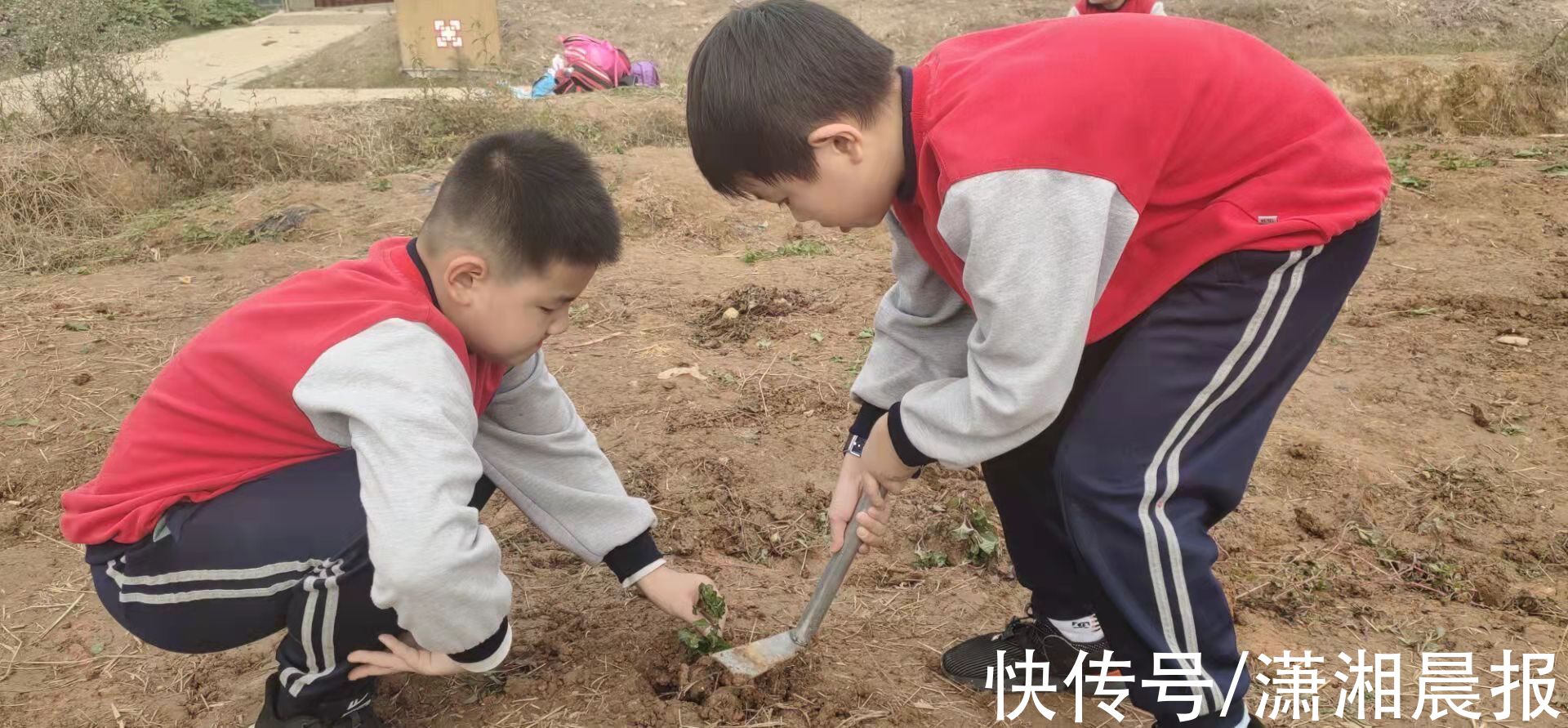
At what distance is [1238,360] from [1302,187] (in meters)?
0.29

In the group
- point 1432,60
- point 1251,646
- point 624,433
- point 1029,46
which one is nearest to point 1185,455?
point 1029,46

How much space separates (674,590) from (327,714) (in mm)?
689

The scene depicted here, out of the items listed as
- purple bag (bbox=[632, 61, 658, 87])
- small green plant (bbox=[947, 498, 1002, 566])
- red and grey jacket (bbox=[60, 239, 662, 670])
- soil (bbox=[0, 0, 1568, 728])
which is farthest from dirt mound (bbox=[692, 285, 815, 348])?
purple bag (bbox=[632, 61, 658, 87])

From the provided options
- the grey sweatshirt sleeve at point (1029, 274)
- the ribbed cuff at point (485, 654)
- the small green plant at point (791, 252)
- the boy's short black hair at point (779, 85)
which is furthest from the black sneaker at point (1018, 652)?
the small green plant at point (791, 252)

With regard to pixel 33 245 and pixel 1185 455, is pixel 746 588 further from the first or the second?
pixel 33 245

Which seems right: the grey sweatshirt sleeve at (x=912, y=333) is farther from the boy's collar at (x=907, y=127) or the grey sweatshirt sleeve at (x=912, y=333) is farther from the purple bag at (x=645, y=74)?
the purple bag at (x=645, y=74)

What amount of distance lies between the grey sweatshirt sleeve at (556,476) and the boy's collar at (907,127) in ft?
2.92

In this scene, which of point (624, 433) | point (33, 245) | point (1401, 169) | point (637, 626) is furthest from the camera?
point (1401, 169)

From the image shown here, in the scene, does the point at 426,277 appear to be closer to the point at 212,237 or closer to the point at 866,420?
the point at 866,420

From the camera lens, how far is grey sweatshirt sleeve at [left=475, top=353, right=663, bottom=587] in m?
2.29

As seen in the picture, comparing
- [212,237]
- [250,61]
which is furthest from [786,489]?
[250,61]

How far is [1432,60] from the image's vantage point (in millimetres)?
8414

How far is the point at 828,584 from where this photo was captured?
2291mm

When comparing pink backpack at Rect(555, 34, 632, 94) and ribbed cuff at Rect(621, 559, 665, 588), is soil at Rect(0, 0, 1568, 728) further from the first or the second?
pink backpack at Rect(555, 34, 632, 94)
